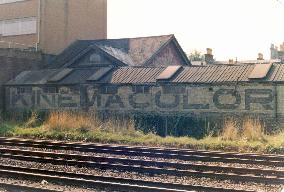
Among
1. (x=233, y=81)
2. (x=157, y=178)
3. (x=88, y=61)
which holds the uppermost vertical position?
(x=88, y=61)

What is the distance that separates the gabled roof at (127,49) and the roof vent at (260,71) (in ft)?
34.2

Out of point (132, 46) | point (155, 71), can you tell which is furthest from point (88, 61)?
point (155, 71)

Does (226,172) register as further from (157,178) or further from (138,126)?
(138,126)

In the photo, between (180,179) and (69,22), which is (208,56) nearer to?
(69,22)

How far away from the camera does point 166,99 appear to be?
23938mm

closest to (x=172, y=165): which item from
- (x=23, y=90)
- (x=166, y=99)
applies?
(x=166, y=99)

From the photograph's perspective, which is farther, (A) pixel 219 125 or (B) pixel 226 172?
(A) pixel 219 125

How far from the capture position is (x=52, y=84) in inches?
1111

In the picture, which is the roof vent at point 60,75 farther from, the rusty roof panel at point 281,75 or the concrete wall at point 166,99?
the rusty roof panel at point 281,75

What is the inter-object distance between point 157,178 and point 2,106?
23.5m

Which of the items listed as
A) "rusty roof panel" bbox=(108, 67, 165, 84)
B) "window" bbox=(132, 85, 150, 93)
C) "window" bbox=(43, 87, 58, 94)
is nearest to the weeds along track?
"window" bbox=(132, 85, 150, 93)

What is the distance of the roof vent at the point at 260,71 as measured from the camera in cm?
2164

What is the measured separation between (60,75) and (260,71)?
559 inches

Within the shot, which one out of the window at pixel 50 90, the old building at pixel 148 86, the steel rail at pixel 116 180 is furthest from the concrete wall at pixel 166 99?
the steel rail at pixel 116 180
